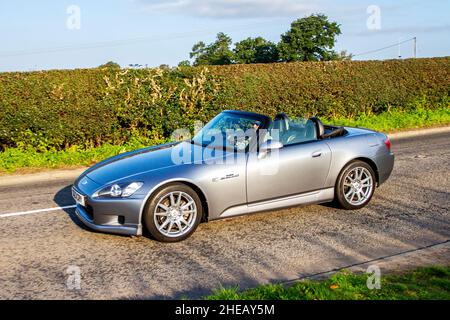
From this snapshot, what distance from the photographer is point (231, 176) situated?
6723mm

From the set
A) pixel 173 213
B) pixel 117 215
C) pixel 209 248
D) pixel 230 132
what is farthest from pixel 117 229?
pixel 230 132

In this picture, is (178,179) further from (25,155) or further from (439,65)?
(439,65)

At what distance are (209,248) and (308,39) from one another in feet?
212

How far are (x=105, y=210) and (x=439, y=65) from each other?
56.9ft

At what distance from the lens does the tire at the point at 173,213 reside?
20.9ft

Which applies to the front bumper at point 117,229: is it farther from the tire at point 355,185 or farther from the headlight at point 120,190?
the tire at point 355,185

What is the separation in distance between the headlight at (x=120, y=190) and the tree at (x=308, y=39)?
62547 millimetres

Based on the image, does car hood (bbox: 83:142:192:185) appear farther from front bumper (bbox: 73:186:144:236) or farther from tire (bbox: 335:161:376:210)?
tire (bbox: 335:161:376:210)

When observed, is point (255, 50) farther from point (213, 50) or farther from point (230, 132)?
point (230, 132)

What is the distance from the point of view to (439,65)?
20391 millimetres

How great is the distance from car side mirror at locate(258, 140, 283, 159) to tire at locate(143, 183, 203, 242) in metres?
1.04

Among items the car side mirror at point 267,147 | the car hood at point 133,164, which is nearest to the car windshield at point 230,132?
the car side mirror at point 267,147

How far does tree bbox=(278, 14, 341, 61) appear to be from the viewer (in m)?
68.0
